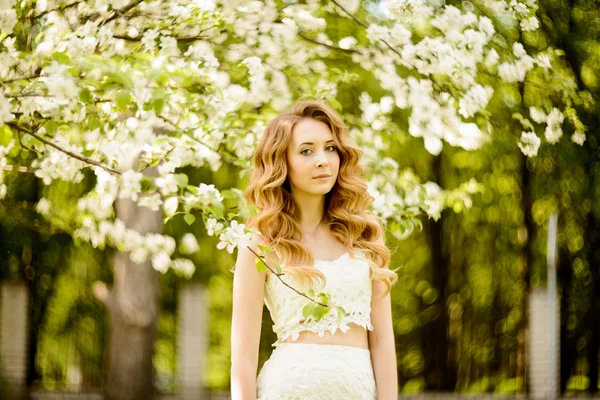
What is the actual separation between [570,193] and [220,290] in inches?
234

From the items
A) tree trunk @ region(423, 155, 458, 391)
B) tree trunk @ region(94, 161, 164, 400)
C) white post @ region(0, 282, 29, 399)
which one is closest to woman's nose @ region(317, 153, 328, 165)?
tree trunk @ region(94, 161, 164, 400)

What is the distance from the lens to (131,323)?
8.88m

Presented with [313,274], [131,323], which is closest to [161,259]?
[313,274]

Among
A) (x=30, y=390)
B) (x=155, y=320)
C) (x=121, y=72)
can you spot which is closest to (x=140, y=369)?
(x=155, y=320)

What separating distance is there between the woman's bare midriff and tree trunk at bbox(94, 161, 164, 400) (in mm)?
6236

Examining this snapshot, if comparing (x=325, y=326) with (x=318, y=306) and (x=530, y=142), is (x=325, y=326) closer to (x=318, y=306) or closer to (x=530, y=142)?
(x=318, y=306)

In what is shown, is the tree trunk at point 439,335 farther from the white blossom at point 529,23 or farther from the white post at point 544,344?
the white blossom at point 529,23

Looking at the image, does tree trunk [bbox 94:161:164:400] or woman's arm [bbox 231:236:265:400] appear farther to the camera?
tree trunk [bbox 94:161:164:400]

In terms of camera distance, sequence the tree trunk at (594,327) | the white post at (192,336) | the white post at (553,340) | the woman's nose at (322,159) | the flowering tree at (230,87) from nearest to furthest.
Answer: the woman's nose at (322,159) → the flowering tree at (230,87) → the white post at (553,340) → the white post at (192,336) → the tree trunk at (594,327)

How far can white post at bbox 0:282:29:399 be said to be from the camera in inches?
476

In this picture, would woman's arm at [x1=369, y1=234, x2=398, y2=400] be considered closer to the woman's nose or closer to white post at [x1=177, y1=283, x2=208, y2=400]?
the woman's nose

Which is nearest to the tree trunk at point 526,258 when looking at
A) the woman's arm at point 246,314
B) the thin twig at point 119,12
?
the thin twig at point 119,12

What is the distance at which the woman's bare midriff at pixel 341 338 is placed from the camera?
8.58 feet

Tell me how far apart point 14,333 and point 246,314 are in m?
10.3
